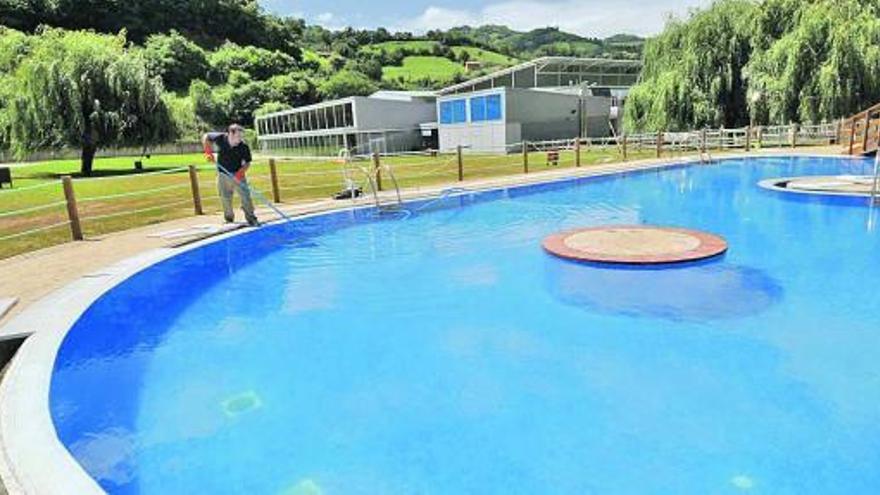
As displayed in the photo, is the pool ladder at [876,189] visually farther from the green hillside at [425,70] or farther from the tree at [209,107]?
the green hillside at [425,70]

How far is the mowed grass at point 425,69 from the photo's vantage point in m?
99.9

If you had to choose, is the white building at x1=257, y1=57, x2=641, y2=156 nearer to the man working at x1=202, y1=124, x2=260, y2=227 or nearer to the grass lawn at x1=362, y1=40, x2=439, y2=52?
the man working at x1=202, y1=124, x2=260, y2=227

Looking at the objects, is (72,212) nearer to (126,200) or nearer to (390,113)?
(126,200)

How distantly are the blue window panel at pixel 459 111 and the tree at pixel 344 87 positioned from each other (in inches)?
1807

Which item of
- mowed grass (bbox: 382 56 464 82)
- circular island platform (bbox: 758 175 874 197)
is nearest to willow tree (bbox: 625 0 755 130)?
circular island platform (bbox: 758 175 874 197)

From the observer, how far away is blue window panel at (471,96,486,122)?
34375 millimetres

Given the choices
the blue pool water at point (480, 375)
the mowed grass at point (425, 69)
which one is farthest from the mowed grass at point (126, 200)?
the mowed grass at point (425, 69)

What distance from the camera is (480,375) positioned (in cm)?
464

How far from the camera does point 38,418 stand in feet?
11.9

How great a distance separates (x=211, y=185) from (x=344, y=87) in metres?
65.2

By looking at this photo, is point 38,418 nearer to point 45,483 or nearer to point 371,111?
point 45,483

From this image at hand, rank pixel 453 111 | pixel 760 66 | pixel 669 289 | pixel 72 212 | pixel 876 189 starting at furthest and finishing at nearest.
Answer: pixel 453 111 → pixel 760 66 → pixel 876 189 → pixel 72 212 → pixel 669 289

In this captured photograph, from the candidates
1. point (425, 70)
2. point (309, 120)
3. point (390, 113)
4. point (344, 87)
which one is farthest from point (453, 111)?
point (425, 70)

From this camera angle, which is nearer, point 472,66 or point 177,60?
point 177,60
